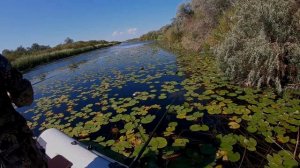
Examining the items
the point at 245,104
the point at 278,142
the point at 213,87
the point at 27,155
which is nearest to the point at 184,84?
the point at 213,87

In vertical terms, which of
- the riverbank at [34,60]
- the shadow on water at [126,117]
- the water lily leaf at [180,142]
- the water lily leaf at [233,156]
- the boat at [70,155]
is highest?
the boat at [70,155]

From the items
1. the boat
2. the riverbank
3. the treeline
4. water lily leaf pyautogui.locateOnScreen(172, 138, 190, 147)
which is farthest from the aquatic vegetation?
the riverbank

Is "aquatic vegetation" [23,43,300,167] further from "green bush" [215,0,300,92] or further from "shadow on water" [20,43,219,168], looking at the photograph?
"green bush" [215,0,300,92]

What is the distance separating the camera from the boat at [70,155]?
2.67m

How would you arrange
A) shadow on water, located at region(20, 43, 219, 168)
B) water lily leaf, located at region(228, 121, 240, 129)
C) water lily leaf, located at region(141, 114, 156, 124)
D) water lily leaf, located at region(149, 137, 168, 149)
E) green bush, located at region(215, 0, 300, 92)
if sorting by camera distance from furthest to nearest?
green bush, located at region(215, 0, 300, 92) → water lily leaf, located at region(141, 114, 156, 124) → water lily leaf, located at region(228, 121, 240, 129) → water lily leaf, located at region(149, 137, 168, 149) → shadow on water, located at region(20, 43, 219, 168)

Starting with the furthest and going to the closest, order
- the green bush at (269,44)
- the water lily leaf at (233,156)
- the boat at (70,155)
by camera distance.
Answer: the green bush at (269,44) → the water lily leaf at (233,156) → the boat at (70,155)

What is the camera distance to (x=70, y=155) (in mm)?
2988

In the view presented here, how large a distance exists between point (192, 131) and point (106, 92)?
4.18 m

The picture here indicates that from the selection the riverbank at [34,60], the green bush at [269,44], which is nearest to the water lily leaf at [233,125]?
the green bush at [269,44]

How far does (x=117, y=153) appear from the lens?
3750 mm

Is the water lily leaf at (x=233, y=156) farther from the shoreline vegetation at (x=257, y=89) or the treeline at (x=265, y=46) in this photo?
the treeline at (x=265, y=46)

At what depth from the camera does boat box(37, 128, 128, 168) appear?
2.67 m

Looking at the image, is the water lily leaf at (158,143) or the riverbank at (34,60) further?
the riverbank at (34,60)

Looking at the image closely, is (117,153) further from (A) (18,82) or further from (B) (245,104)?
(B) (245,104)
